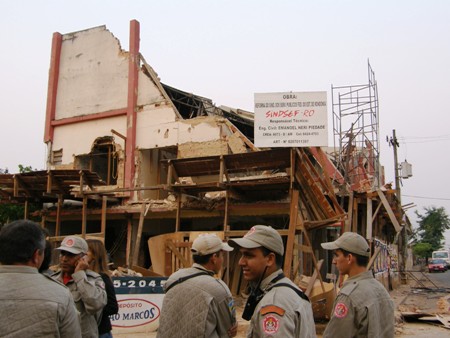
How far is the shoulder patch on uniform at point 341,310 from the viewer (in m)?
3.31

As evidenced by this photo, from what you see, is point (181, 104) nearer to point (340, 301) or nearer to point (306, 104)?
point (306, 104)

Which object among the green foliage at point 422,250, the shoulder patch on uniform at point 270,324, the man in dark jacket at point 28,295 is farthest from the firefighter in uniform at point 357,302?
the green foliage at point 422,250

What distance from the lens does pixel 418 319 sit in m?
11.6

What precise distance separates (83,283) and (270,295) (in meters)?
1.92

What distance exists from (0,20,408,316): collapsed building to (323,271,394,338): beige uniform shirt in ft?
25.3

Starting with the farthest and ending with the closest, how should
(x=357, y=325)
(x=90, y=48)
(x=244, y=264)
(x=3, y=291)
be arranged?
1. (x=90, y=48)
2. (x=357, y=325)
3. (x=244, y=264)
4. (x=3, y=291)

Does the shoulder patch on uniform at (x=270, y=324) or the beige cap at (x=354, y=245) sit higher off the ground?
the beige cap at (x=354, y=245)

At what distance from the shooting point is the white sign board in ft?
37.7

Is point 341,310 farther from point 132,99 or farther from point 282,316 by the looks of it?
point 132,99

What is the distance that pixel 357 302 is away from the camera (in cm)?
335

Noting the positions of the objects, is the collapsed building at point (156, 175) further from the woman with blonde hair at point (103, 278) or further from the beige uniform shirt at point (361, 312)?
the beige uniform shirt at point (361, 312)

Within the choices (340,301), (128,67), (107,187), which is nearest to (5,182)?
(107,187)

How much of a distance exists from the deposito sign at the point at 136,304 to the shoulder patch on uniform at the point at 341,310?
641 cm

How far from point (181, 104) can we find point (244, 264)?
15442mm
